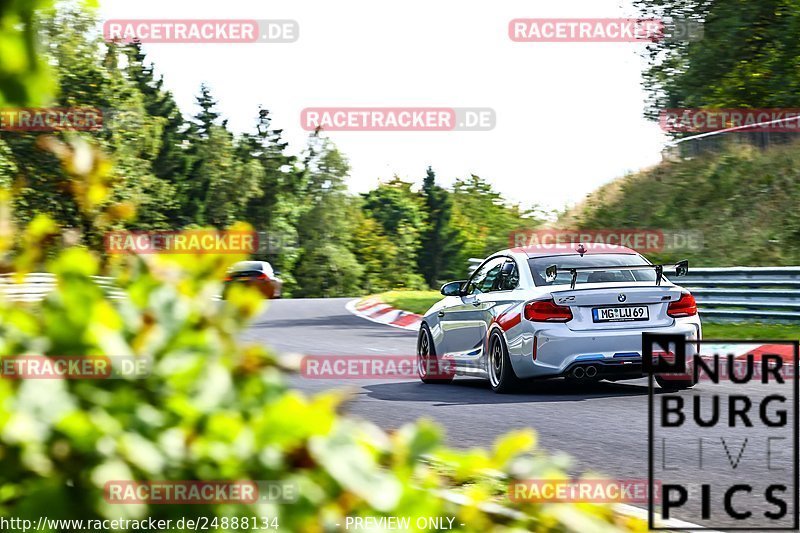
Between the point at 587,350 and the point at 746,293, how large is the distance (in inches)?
356

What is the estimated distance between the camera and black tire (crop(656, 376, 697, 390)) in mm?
11195

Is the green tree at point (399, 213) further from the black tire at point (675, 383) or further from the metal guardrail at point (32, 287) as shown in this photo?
the metal guardrail at point (32, 287)

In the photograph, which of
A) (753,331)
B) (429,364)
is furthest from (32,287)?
(753,331)

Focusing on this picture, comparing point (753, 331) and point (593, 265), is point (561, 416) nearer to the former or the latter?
point (593, 265)

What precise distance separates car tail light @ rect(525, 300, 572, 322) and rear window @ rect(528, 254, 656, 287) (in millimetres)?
295

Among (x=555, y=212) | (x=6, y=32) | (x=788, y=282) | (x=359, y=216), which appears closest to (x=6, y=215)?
(x=6, y=32)

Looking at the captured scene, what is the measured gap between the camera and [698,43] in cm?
3600

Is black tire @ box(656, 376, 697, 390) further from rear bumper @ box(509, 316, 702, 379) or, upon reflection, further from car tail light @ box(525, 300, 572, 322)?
car tail light @ box(525, 300, 572, 322)

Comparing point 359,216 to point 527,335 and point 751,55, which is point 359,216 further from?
point 527,335

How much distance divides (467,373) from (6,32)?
1089cm

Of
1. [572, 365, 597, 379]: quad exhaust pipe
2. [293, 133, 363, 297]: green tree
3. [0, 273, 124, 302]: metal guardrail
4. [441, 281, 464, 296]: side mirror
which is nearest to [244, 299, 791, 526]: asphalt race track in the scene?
[572, 365, 597, 379]: quad exhaust pipe

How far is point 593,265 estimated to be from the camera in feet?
37.6

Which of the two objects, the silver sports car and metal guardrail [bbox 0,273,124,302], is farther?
the silver sports car

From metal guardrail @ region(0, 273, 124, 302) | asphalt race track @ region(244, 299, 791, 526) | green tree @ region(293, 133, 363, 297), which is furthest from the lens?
green tree @ region(293, 133, 363, 297)
